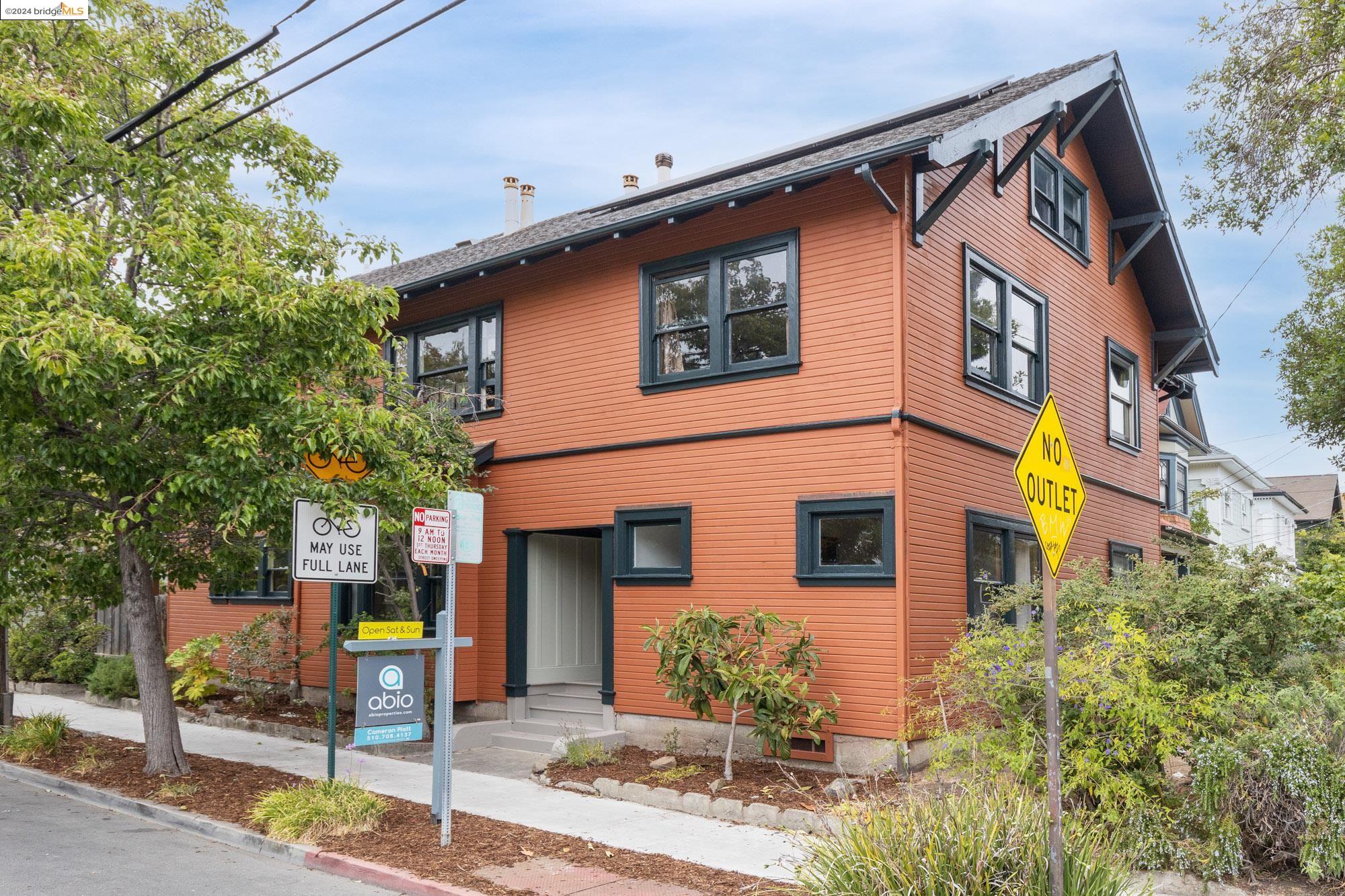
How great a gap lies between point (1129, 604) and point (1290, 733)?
6.12 feet

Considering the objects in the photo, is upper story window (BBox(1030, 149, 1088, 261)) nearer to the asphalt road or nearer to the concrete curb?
the concrete curb

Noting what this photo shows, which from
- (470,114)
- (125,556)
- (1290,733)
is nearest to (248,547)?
(125,556)

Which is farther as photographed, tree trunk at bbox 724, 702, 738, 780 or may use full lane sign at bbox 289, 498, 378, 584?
tree trunk at bbox 724, 702, 738, 780

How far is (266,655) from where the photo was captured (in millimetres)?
17156

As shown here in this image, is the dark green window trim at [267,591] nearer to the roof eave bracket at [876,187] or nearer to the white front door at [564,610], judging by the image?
the white front door at [564,610]

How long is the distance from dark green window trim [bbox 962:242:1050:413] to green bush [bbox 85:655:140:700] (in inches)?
566

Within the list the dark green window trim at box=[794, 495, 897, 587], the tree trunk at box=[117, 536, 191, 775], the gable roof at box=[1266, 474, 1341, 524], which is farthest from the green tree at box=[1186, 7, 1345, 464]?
the gable roof at box=[1266, 474, 1341, 524]

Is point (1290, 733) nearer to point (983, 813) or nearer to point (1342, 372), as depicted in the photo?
point (983, 813)

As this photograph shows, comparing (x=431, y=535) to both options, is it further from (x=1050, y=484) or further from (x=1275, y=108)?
(x=1275, y=108)

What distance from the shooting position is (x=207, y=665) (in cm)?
1662

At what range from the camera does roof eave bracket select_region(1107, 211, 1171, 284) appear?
17.5 m

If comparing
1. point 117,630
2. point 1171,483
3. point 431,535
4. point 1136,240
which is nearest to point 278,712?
point 117,630

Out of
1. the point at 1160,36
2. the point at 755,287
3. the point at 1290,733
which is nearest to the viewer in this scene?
the point at 1290,733

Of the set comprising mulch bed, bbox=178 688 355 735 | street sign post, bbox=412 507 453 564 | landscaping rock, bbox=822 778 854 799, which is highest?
street sign post, bbox=412 507 453 564
